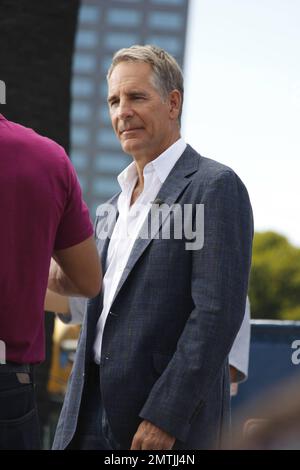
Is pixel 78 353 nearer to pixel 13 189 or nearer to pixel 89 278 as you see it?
pixel 89 278

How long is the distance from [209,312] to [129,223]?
20.8 inches

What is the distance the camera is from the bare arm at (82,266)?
7.77ft

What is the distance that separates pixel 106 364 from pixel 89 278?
14.0 inches

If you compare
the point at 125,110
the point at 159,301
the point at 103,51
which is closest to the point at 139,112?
the point at 125,110

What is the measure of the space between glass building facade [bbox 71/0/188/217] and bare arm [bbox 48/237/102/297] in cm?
14220

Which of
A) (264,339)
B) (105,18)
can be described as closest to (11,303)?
(264,339)

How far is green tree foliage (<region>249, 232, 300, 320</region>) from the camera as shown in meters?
58.8

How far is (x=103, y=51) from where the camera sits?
15012 centimetres

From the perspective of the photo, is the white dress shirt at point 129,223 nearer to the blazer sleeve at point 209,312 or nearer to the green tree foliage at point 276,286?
the blazer sleeve at point 209,312

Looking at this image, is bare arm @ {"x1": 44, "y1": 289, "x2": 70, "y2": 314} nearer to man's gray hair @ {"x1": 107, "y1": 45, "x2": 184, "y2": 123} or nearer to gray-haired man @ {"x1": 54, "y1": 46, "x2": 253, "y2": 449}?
gray-haired man @ {"x1": 54, "y1": 46, "x2": 253, "y2": 449}

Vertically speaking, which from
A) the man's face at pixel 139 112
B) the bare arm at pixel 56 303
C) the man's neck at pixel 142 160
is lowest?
the bare arm at pixel 56 303

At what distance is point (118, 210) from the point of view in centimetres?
301

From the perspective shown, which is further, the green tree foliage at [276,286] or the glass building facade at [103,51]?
the glass building facade at [103,51]

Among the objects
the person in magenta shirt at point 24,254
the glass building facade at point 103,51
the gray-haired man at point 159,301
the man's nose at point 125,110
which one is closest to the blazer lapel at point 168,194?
the gray-haired man at point 159,301
